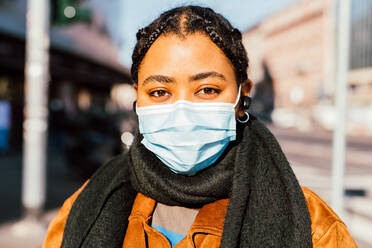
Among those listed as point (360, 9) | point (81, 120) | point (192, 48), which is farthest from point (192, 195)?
point (360, 9)

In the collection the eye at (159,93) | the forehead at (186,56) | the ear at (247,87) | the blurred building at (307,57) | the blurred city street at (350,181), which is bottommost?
the blurred city street at (350,181)

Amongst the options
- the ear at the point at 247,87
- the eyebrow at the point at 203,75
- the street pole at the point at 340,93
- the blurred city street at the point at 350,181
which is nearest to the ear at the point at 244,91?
the ear at the point at 247,87

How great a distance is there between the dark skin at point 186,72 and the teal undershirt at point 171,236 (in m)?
0.48

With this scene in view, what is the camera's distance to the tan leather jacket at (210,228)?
48.3 inches

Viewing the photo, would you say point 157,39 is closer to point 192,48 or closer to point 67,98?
point 192,48

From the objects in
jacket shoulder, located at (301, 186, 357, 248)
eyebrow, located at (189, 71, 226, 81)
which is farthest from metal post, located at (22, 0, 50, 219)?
jacket shoulder, located at (301, 186, 357, 248)

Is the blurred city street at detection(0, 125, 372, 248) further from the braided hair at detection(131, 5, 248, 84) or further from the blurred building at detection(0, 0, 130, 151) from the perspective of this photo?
the braided hair at detection(131, 5, 248, 84)

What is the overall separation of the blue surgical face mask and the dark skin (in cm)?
4

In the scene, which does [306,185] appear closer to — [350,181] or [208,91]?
[350,181]

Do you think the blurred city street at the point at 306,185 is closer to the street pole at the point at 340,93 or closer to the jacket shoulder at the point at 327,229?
the street pole at the point at 340,93

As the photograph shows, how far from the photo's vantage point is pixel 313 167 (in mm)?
10109

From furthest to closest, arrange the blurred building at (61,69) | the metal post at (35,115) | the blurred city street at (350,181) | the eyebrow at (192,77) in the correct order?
the blurred building at (61,69)
the blurred city street at (350,181)
the metal post at (35,115)
the eyebrow at (192,77)

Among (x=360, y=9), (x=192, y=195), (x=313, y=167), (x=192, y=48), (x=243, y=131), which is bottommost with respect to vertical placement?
(x=313, y=167)

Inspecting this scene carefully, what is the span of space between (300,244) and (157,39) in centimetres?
88
